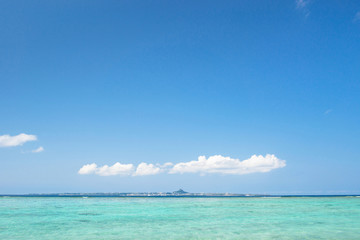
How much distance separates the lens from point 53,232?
758 inches

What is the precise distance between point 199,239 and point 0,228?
1598 centimetres

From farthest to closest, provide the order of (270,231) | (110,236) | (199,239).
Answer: (270,231), (110,236), (199,239)

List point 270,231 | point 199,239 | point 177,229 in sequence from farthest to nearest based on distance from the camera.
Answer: point 177,229 < point 270,231 < point 199,239

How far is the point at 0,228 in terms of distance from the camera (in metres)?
20.8

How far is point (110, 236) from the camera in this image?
17453 millimetres

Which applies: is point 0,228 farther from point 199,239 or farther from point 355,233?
point 355,233

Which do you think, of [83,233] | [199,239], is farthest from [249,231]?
[83,233]

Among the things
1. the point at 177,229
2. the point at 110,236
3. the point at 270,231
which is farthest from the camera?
the point at 177,229

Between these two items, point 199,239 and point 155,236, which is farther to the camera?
point 155,236

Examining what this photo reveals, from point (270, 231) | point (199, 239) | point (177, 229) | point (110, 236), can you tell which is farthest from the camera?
point (177, 229)

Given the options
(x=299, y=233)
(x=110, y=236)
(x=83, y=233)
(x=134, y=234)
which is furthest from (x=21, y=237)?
(x=299, y=233)

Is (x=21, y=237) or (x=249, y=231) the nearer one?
(x=21, y=237)

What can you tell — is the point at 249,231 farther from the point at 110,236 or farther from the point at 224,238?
the point at 110,236

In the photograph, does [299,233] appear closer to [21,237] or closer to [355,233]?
[355,233]
